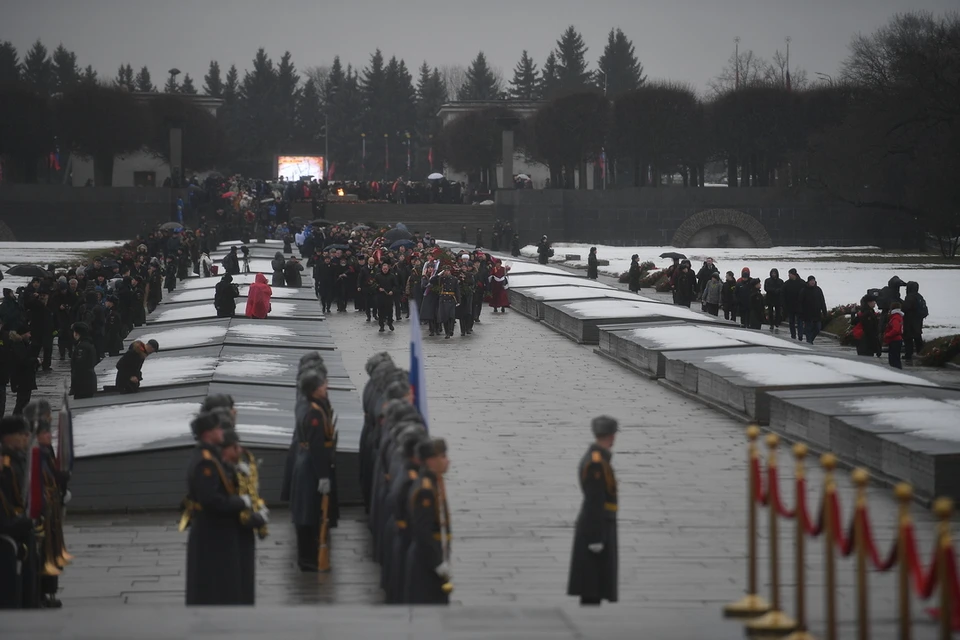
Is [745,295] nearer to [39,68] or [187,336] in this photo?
[187,336]

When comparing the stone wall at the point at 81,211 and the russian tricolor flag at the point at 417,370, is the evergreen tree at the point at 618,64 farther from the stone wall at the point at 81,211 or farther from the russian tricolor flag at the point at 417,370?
the russian tricolor flag at the point at 417,370

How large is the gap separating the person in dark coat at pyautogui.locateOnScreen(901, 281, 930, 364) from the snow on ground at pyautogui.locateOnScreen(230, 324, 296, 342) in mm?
9936

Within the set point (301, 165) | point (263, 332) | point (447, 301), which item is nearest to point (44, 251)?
point (447, 301)

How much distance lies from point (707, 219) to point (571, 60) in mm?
65922

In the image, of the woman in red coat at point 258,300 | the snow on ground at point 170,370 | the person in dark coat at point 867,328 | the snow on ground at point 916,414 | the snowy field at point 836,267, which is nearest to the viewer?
the snow on ground at point 916,414

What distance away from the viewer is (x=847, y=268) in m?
47.7

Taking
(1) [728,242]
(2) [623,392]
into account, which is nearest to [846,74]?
(1) [728,242]

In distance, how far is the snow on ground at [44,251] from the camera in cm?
4923

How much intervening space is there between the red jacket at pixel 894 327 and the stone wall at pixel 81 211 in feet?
155

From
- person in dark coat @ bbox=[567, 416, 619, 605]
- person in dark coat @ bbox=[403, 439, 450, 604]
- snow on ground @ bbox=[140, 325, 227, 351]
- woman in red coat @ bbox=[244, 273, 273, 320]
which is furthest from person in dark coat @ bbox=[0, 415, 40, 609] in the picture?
woman in red coat @ bbox=[244, 273, 273, 320]

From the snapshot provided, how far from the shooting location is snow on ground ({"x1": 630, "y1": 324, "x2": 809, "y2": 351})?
20859 millimetres

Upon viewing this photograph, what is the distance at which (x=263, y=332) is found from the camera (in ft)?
71.2

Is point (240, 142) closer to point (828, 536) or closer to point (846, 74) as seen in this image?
point (846, 74)

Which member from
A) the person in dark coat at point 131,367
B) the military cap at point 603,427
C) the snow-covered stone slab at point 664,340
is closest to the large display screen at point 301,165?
the snow-covered stone slab at point 664,340
